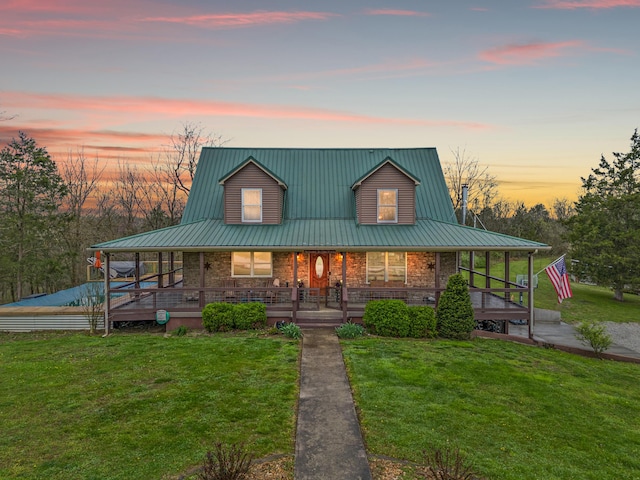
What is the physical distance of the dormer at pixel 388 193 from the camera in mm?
17141

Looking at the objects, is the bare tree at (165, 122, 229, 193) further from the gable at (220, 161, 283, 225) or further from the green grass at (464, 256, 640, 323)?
the green grass at (464, 256, 640, 323)

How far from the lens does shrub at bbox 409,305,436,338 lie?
13742mm

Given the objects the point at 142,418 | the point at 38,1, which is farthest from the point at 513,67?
the point at 142,418

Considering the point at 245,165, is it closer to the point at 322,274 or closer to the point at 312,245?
the point at 312,245

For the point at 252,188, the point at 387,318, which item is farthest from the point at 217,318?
the point at 387,318

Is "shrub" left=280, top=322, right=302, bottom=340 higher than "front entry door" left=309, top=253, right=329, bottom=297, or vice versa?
"front entry door" left=309, top=253, right=329, bottom=297

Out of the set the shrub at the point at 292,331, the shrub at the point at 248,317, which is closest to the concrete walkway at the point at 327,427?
the shrub at the point at 292,331

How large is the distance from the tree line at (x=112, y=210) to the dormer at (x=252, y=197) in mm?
14844

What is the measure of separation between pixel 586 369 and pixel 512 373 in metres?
3.39

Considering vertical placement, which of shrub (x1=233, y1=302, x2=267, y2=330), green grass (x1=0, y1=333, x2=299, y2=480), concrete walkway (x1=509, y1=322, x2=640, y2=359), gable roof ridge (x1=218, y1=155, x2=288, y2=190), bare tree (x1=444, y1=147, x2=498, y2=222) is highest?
bare tree (x1=444, y1=147, x2=498, y2=222)

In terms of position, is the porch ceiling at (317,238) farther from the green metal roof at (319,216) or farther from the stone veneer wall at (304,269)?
the stone veneer wall at (304,269)

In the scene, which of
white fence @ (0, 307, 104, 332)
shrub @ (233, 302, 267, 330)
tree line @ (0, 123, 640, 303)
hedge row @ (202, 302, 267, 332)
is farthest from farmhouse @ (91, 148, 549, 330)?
tree line @ (0, 123, 640, 303)

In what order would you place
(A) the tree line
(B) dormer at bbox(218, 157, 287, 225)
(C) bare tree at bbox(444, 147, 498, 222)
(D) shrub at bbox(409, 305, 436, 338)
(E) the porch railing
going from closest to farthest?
(D) shrub at bbox(409, 305, 436, 338), (E) the porch railing, (B) dormer at bbox(218, 157, 287, 225), (A) the tree line, (C) bare tree at bbox(444, 147, 498, 222)

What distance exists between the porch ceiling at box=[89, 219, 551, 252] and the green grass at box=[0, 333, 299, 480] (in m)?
4.05
